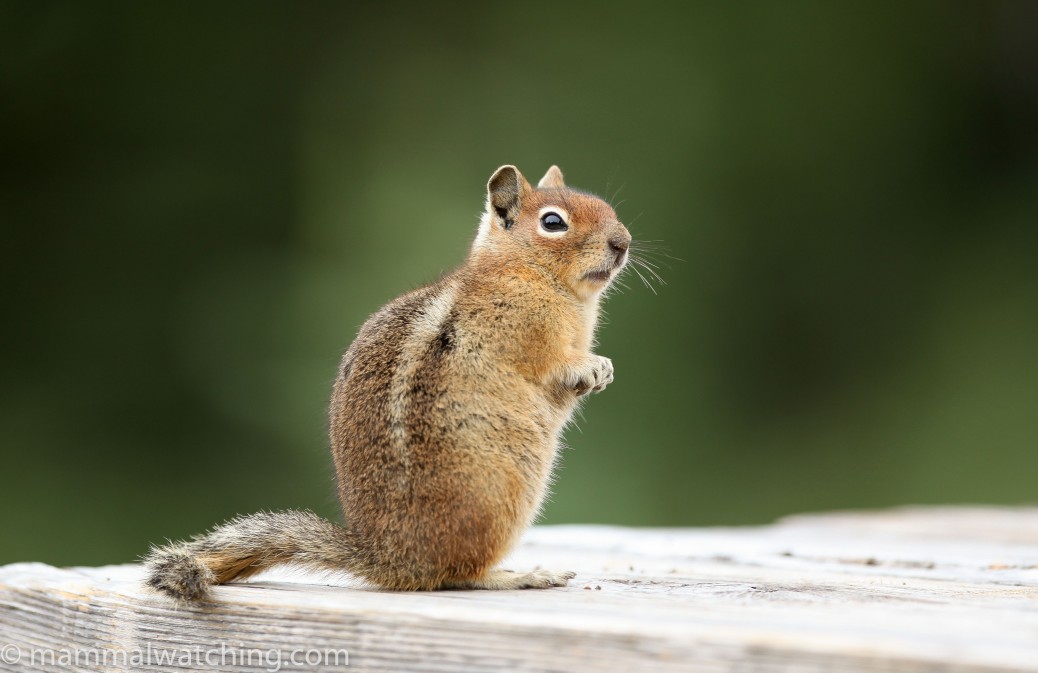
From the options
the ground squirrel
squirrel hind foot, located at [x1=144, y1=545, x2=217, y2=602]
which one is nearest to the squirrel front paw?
the ground squirrel

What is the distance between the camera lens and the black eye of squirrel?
2561mm

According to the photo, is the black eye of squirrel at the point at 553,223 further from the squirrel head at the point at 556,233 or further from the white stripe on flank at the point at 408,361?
the white stripe on flank at the point at 408,361

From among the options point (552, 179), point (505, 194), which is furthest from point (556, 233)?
point (552, 179)

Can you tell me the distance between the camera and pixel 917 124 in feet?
21.5

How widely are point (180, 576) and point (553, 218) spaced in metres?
1.17

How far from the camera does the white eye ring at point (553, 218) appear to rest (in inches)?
100.0

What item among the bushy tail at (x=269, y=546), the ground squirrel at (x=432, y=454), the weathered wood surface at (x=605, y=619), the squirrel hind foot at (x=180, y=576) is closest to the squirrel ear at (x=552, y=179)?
the ground squirrel at (x=432, y=454)

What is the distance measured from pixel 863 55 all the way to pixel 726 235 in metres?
1.30

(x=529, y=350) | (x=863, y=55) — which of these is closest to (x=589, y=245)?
(x=529, y=350)

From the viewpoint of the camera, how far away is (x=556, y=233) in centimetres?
254

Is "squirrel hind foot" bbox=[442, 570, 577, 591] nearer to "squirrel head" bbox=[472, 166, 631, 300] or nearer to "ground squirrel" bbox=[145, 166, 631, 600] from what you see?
"ground squirrel" bbox=[145, 166, 631, 600]

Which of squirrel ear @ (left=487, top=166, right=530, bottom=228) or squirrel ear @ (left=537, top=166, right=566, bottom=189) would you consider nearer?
squirrel ear @ (left=487, top=166, right=530, bottom=228)

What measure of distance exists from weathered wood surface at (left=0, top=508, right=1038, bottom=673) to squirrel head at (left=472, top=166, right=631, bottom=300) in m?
0.62

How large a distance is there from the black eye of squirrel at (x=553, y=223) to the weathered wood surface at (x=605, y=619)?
28.1 inches
